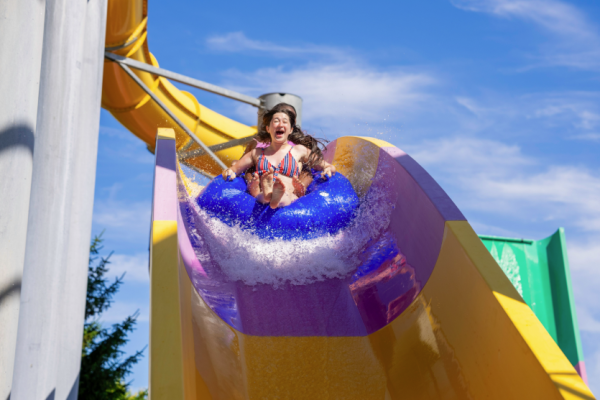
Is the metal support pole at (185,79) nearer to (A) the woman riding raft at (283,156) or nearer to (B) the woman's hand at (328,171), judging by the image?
(A) the woman riding raft at (283,156)

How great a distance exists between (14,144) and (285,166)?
2026mm

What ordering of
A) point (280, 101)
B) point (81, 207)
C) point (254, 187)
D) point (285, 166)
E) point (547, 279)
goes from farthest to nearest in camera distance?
1. point (280, 101)
2. point (547, 279)
3. point (285, 166)
4. point (254, 187)
5. point (81, 207)

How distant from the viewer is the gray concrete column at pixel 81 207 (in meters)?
1.64

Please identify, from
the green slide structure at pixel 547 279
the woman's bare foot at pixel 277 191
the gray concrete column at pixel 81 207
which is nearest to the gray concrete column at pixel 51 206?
the gray concrete column at pixel 81 207

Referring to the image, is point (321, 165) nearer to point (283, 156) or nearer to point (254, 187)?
point (283, 156)

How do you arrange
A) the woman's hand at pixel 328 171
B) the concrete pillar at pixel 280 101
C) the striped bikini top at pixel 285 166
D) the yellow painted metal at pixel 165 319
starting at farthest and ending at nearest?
the concrete pillar at pixel 280 101
the striped bikini top at pixel 285 166
the woman's hand at pixel 328 171
the yellow painted metal at pixel 165 319

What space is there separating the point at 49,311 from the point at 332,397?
1.31 meters

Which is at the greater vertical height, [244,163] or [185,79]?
[185,79]

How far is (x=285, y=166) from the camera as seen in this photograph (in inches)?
139

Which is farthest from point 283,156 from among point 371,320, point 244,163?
point 371,320

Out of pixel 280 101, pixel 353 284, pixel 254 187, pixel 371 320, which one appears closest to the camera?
pixel 371 320

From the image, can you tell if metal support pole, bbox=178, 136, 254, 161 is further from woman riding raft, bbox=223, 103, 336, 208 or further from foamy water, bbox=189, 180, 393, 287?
foamy water, bbox=189, 180, 393, 287

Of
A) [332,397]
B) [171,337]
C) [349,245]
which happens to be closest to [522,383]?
[332,397]

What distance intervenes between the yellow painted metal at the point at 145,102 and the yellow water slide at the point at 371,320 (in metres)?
1.47
